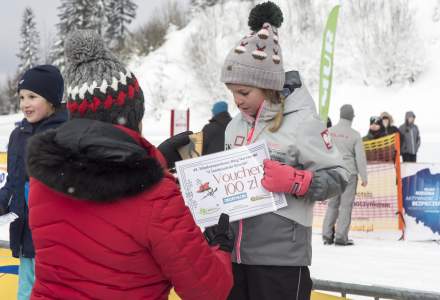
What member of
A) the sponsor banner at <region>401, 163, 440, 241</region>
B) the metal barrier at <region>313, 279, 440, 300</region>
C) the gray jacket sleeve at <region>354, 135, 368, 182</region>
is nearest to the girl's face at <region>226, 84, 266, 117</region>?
the metal barrier at <region>313, 279, 440, 300</region>

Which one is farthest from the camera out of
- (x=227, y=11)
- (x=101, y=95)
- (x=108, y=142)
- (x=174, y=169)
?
(x=227, y=11)

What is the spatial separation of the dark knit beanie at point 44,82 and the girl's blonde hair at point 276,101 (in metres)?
1.44

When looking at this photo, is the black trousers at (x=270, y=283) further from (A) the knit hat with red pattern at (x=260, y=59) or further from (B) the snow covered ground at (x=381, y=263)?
(B) the snow covered ground at (x=381, y=263)

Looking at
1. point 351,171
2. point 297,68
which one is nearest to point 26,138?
point 351,171

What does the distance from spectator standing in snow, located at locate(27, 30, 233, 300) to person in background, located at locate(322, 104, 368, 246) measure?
6.08 metres

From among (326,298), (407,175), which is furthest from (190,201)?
(407,175)

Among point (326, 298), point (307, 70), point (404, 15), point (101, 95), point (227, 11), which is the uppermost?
point (227, 11)

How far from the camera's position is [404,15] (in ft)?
98.5

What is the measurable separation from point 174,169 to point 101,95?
3.17 feet

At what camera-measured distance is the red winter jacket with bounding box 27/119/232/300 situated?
159 cm

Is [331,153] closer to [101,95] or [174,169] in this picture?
[174,169]

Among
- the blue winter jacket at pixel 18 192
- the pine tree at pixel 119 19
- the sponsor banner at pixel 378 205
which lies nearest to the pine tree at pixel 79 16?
the pine tree at pixel 119 19

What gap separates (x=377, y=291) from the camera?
3.62 meters

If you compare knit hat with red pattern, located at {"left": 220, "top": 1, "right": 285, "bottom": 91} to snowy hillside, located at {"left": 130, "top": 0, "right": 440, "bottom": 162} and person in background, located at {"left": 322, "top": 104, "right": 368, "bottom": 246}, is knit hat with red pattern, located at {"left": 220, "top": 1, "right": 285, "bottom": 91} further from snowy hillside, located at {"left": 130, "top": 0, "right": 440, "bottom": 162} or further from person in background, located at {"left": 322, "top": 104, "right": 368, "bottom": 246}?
snowy hillside, located at {"left": 130, "top": 0, "right": 440, "bottom": 162}
